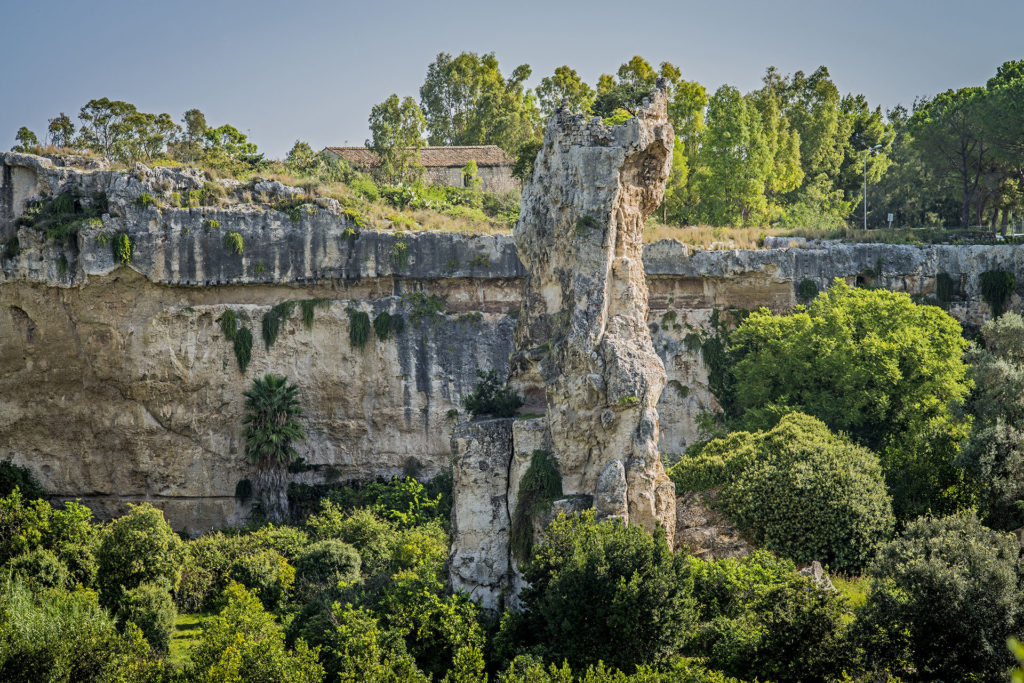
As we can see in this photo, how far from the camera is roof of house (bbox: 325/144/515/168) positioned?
5050 centimetres

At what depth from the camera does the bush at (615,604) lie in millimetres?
18109

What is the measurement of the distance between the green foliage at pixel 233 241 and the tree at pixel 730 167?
64.6 feet

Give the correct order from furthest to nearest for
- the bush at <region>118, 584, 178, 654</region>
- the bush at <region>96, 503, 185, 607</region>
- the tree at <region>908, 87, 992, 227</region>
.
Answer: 1. the tree at <region>908, 87, 992, 227</region>
2. the bush at <region>96, 503, 185, 607</region>
3. the bush at <region>118, 584, 178, 654</region>

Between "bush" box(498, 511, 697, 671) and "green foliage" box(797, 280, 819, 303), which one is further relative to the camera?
"green foliage" box(797, 280, 819, 303)

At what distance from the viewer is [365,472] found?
38750 millimetres

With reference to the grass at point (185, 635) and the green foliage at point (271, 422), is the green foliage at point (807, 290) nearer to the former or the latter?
the green foliage at point (271, 422)

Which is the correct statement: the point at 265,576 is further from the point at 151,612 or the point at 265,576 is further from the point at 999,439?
the point at 999,439

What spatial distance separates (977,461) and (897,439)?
3.83m

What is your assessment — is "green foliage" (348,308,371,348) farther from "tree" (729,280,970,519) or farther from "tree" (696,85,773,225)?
"tree" (696,85,773,225)

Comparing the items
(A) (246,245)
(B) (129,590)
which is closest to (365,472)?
(A) (246,245)

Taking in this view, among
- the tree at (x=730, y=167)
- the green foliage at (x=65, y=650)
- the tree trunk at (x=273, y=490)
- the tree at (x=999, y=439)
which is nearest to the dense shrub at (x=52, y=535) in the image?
the green foliage at (x=65, y=650)

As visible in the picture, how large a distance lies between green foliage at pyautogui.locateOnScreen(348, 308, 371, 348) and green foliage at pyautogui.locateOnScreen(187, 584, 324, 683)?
16481 millimetres

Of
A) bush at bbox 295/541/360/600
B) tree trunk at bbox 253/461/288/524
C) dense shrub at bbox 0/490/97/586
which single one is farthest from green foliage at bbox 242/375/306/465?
dense shrub at bbox 0/490/97/586

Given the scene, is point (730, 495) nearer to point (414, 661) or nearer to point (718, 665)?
point (718, 665)
